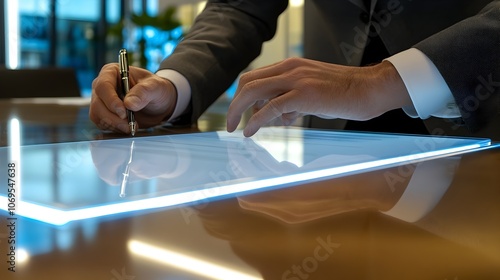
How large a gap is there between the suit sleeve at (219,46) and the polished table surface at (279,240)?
780 mm

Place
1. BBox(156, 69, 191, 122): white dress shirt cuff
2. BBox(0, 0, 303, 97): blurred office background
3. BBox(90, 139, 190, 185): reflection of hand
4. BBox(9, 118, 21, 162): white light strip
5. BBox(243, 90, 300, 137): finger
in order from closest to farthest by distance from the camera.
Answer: BBox(90, 139, 190, 185): reflection of hand
BBox(9, 118, 21, 162): white light strip
BBox(243, 90, 300, 137): finger
BBox(156, 69, 191, 122): white dress shirt cuff
BBox(0, 0, 303, 97): blurred office background

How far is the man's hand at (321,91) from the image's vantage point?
0.81 m

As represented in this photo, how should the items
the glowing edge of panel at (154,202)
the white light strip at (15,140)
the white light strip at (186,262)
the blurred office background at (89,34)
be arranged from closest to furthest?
the white light strip at (186,262)
the glowing edge of panel at (154,202)
the white light strip at (15,140)
the blurred office background at (89,34)

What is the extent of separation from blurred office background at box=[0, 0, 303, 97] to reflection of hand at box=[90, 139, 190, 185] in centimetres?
601

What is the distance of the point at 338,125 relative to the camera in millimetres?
1398

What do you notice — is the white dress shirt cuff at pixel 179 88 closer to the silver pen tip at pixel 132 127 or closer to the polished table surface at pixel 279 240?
the silver pen tip at pixel 132 127

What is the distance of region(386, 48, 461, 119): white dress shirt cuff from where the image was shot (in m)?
0.84

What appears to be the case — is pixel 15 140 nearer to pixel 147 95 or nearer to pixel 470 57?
pixel 147 95

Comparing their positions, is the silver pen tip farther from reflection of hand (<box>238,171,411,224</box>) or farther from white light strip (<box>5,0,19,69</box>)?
white light strip (<box>5,0,19,69</box>)

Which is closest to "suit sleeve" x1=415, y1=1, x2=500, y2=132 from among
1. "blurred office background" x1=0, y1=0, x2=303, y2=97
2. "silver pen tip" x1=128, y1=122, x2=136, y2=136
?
"silver pen tip" x1=128, y1=122, x2=136, y2=136

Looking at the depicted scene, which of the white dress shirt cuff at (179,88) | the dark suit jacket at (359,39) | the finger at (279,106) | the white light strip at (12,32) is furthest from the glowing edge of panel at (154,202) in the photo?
the white light strip at (12,32)

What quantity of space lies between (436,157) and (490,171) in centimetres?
10

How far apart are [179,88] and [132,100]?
20 cm

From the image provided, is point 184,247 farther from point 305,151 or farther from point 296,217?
point 305,151
